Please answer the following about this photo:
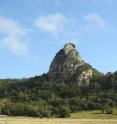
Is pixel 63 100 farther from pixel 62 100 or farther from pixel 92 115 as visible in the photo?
pixel 92 115

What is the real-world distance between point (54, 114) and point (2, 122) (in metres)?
41.1

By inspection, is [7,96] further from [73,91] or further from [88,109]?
[88,109]

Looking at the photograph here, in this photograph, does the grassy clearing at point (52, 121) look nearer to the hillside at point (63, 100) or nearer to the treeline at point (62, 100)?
the treeline at point (62, 100)

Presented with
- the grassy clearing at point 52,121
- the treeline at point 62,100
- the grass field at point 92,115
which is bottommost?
the grassy clearing at point 52,121

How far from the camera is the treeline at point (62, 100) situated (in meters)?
145

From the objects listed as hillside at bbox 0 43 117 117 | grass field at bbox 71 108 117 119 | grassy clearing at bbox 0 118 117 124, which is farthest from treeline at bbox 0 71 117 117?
grassy clearing at bbox 0 118 117 124

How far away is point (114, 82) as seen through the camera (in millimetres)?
195125

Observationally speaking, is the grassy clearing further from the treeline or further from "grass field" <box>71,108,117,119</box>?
the treeline

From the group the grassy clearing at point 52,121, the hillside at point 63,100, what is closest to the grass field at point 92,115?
the hillside at point 63,100

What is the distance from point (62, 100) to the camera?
173m

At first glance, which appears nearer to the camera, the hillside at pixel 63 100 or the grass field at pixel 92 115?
the grass field at pixel 92 115

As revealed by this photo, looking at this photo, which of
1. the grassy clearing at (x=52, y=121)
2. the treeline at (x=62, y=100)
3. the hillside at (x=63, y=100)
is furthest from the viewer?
the hillside at (x=63, y=100)

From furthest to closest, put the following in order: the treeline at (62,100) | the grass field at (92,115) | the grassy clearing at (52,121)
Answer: the treeline at (62,100) < the grass field at (92,115) < the grassy clearing at (52,121)

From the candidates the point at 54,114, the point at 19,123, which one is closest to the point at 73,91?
the point at 54,114
